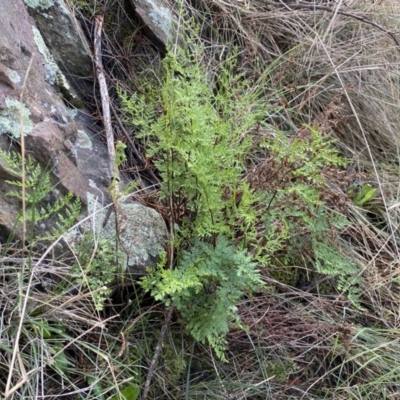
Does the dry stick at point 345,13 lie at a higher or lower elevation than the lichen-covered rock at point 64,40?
lower

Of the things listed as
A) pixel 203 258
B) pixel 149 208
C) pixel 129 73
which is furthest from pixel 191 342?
pixel 129 73


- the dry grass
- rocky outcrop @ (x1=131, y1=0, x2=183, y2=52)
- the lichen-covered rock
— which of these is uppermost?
the lichen-covered rock

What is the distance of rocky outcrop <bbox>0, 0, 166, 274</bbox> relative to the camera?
167 cm

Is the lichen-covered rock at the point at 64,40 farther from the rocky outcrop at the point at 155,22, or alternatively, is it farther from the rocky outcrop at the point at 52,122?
the rocky outcrop at the point at 155,22

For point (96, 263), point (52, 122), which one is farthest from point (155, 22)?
point (96, 263)

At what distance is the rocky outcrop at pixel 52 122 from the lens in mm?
1668

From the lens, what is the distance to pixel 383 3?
301 centimetres

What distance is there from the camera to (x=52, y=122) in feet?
5.82

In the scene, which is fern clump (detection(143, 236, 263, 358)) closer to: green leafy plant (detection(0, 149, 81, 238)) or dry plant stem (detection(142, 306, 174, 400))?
dry plant stem (detection(142, 306, 174, 400))

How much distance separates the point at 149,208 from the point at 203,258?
1.00ft

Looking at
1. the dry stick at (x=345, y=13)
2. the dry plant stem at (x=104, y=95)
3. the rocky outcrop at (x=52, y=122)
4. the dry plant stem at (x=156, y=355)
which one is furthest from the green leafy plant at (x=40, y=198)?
the dry stick at (x=345, y=13)

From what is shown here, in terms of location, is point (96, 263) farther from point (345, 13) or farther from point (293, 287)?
point (345, 13)

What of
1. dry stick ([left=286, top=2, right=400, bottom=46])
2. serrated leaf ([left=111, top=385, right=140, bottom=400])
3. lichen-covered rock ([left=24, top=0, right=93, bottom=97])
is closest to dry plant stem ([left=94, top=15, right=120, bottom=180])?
lichen-covered rock ([left=24, top=0, right=93, bottom=97])

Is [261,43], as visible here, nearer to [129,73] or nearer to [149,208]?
[129,73]
